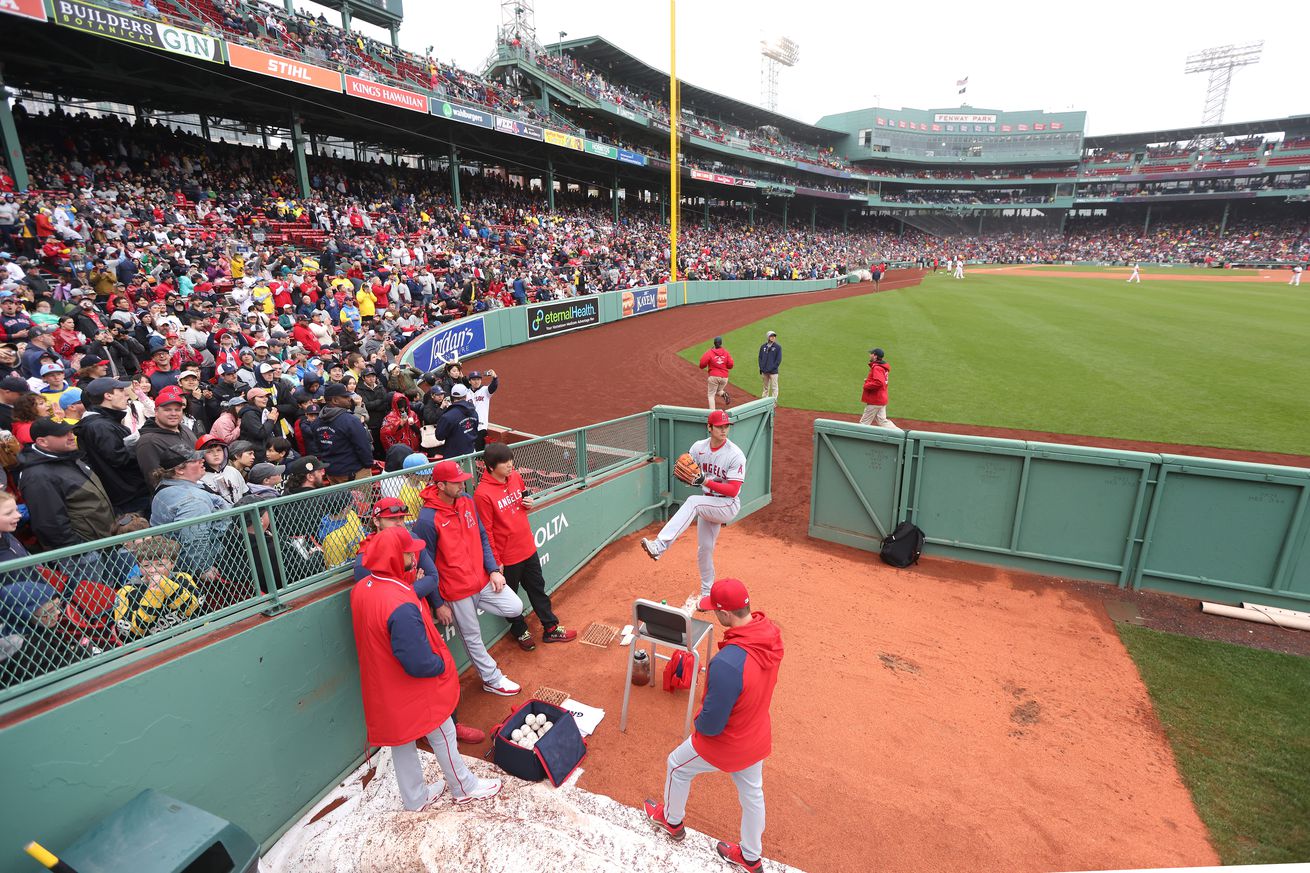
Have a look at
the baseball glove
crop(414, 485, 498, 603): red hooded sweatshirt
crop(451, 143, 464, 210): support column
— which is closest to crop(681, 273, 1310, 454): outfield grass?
the baseball glove

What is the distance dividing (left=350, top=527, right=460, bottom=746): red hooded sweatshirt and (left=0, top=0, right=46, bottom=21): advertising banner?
57.5ft

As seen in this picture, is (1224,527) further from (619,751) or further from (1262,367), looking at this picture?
(1262,367)

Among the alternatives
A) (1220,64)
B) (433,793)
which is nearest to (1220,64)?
(1220,64)

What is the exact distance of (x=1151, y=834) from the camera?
4.04 metres

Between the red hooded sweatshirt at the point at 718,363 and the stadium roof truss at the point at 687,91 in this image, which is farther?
the stadium roof truss at the point at 687,91

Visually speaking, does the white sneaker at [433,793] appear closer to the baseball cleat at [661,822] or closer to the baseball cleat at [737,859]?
the baseball cleat at [661,822]

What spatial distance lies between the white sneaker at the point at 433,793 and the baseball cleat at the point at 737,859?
1997 mm

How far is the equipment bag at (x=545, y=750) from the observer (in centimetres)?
443

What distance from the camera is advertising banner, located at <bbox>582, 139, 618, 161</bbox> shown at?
33.9 m

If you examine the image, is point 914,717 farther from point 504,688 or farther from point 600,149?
point 600,149

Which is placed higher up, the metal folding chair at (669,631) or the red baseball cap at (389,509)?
the red baseball cap at (389,509)

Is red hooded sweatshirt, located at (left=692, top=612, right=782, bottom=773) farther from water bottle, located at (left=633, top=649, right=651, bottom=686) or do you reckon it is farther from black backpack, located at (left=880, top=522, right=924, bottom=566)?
black backpack, located at (left=880, top=522, right=924, bottom=566)

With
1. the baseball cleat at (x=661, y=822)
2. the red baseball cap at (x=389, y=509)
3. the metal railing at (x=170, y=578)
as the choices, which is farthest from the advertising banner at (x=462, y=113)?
the baseball cleat at (x=661, y=822)

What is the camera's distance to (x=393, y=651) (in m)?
3.71
